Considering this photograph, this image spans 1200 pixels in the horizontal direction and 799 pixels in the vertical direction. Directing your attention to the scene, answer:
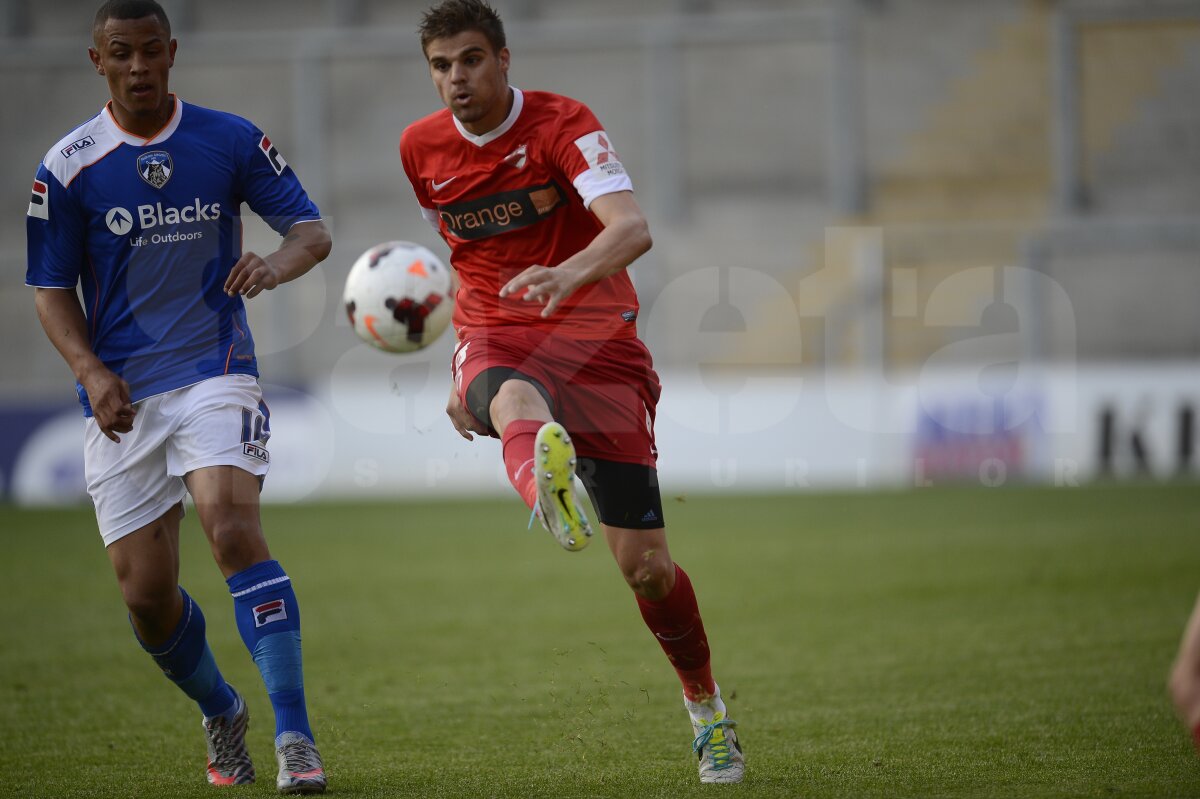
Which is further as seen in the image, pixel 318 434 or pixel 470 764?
pixel 318 434

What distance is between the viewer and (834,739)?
5.04 m

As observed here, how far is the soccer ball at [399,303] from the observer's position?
535cm

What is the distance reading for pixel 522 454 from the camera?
4.13 meters

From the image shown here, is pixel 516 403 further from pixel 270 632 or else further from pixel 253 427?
pixel 270 632

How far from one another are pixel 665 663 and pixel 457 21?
12.1ft

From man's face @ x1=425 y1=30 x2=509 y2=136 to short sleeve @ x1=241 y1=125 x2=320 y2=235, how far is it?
2.02 feet

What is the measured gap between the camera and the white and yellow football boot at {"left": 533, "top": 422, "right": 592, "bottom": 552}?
13.0 ft

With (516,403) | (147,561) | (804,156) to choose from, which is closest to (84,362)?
(147,561)

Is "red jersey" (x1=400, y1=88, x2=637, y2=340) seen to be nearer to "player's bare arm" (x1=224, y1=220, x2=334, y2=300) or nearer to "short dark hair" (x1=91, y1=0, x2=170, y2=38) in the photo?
"player's bare arm" (x1=224, y1=220, x2=334, y2=300)

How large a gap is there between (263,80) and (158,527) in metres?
18.8

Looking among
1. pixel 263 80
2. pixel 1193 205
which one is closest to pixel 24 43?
pixel 263 80

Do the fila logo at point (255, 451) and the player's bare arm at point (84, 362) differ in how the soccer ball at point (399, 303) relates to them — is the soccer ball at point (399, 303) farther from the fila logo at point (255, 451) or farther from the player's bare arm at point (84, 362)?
the player's bare arm at point (84, 362)

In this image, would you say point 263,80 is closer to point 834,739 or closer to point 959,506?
point 959,506

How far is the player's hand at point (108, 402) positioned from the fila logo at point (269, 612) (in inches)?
27.3
